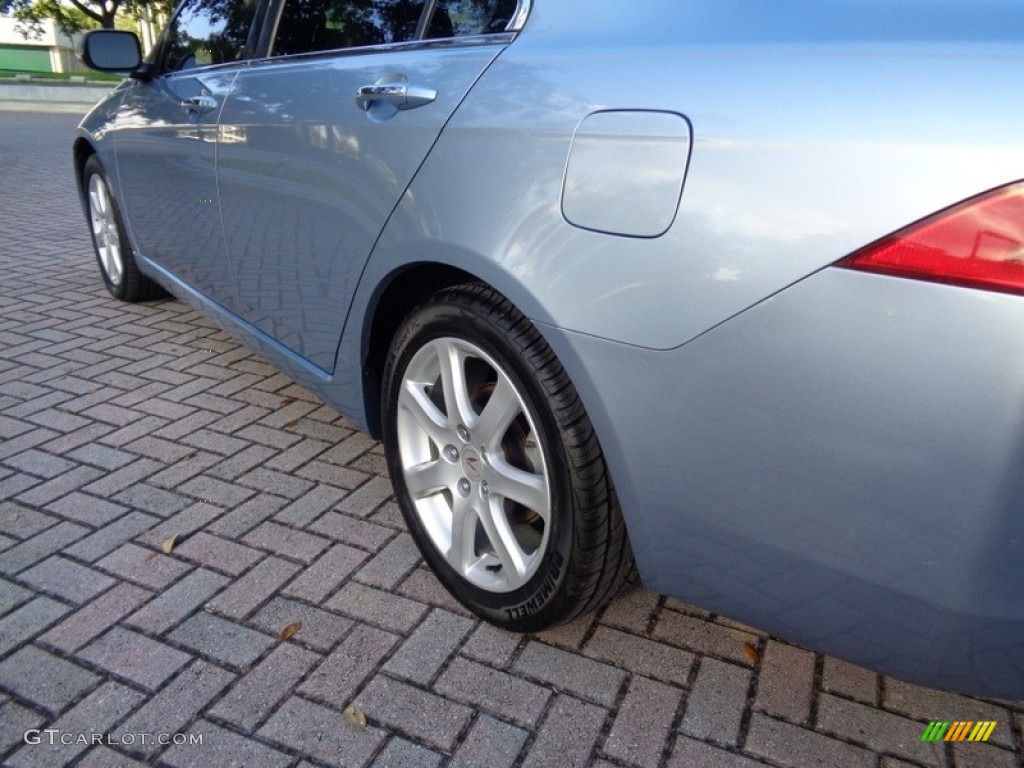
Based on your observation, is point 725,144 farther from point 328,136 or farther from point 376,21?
point 376,21

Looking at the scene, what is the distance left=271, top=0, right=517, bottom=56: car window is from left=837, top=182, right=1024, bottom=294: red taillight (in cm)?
110

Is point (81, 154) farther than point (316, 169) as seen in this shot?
Yes

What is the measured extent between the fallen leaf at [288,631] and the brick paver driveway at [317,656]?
0.04 ft

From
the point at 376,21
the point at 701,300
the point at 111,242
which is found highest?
the point at 376,21

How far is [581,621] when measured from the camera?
7.35 feet

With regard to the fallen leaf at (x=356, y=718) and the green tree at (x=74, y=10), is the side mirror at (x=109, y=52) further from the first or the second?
the green tree at (x=74, y=10)

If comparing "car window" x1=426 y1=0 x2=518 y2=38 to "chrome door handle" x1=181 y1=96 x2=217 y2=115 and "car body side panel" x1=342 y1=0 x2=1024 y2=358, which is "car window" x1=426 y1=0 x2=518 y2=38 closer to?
"car body side panel" x1=342 y1=0 x2=1024 y2=358

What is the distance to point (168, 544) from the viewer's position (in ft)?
8.35

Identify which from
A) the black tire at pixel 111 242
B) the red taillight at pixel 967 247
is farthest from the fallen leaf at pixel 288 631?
the black tire at pixel 111 242

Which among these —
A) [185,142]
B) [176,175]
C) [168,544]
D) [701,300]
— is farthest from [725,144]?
[176,175]

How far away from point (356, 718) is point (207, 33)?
2.79 m

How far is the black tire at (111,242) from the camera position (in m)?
A: 4.54

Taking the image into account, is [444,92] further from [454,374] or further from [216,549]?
[216,549]

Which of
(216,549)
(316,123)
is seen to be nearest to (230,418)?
(216,549)
